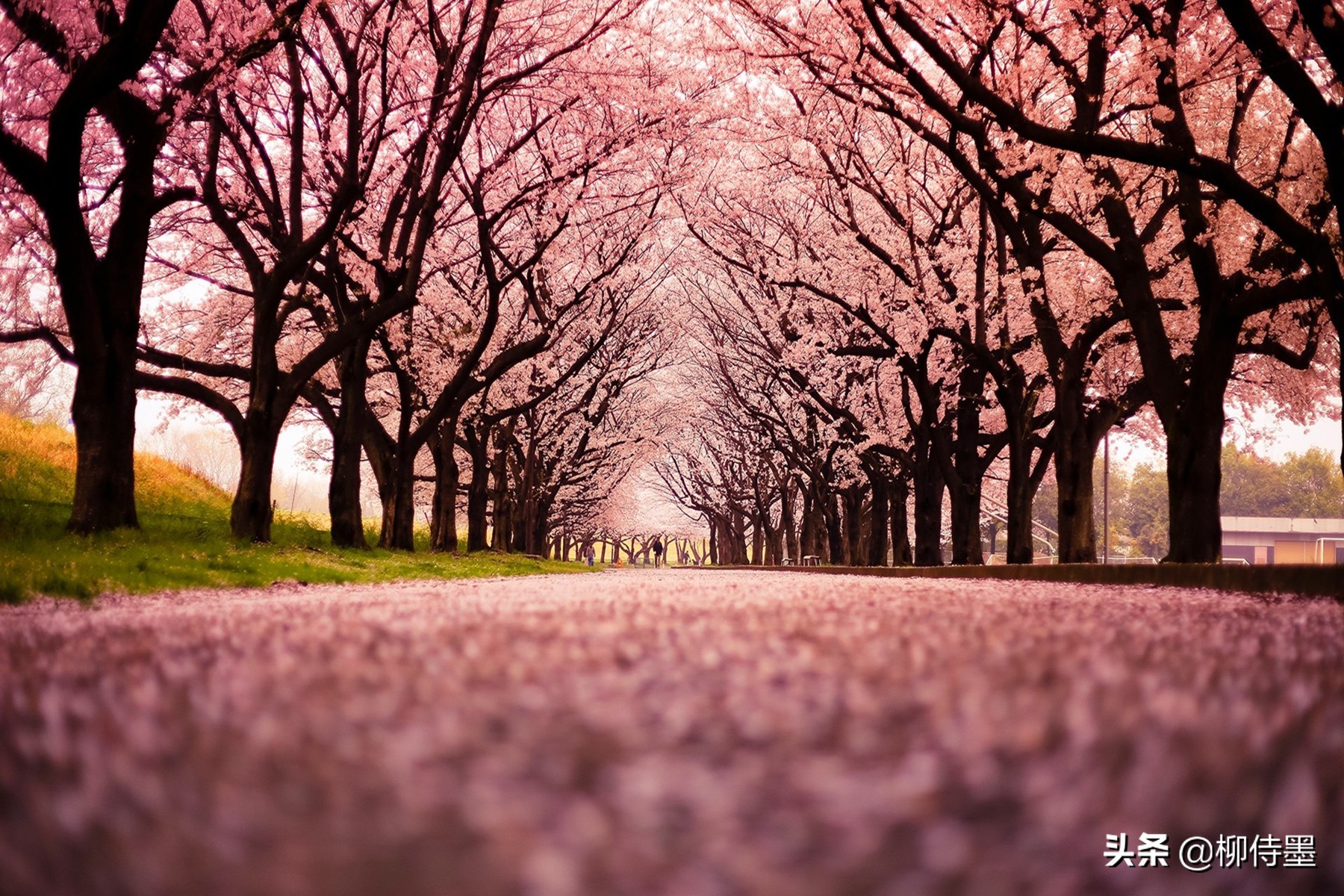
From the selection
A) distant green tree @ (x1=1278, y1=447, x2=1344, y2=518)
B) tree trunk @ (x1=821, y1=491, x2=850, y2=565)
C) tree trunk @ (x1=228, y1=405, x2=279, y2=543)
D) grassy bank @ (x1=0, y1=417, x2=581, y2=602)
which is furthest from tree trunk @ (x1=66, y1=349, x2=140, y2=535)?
distant green tree @ (x1=1278, y1=447, x2=1344, y2=518)

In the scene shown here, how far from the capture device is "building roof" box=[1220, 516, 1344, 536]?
10381cm

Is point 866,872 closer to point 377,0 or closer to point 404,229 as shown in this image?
point 404,229

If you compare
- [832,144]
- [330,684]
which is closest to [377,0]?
[832,144]

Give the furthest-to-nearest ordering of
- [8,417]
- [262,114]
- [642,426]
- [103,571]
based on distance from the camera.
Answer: [642,426]
[8,417]
[262,114]
[103,571]

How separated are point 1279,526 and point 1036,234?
106 meters

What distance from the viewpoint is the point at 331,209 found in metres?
16.5

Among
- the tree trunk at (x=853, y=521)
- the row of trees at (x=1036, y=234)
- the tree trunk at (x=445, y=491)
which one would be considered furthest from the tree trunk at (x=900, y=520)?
the tree trunk at (x=445, y=491)

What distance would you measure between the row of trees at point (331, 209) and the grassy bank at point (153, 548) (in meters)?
1.22

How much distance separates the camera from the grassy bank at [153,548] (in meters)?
8.41

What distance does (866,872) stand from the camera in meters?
0.91

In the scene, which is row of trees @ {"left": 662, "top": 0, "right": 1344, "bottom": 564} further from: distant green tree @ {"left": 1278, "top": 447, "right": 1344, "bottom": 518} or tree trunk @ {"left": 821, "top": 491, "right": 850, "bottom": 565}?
distant green tree @ {"left": 1278, "top": 447, "right": 1344, "bottom": 518}

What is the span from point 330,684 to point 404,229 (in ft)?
63.3

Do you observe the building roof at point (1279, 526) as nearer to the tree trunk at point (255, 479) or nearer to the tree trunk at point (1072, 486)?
the tree trunk at point (1072, 486)

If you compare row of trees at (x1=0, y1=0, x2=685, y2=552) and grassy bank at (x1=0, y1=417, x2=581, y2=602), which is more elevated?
row of trees at (x1=0, y1=0, x2=685, y2=552)
